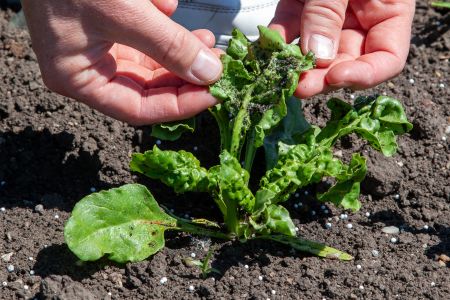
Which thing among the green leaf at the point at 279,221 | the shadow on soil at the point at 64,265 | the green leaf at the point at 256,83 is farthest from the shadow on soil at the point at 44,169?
the green leaf at the point at 279,221

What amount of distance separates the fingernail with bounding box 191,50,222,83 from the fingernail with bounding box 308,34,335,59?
36 centimetres

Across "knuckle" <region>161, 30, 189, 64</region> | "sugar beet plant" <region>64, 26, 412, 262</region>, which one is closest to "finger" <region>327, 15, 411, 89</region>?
"sugar beet plant" <region>64, 26, 412, 262</region>

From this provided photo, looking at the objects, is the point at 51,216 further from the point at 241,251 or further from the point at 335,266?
the point at 335,266

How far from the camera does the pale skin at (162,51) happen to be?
2.70 m

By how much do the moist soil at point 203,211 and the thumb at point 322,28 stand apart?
0.58 m

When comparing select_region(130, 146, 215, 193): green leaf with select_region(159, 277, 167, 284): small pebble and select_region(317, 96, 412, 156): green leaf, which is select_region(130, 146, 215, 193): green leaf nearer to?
select_region(159, 277, 167, 284): small pebble

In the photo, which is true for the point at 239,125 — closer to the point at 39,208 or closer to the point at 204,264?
the point at 204,264

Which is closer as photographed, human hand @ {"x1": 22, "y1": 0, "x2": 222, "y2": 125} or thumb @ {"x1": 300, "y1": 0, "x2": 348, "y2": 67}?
human hand @ {"x1": 22, "y1": 0, "x2": 222, "y2": 125}

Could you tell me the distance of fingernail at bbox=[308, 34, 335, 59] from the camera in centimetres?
295

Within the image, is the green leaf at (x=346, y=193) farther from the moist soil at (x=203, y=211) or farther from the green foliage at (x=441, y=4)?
the green foliage at (x=441, y=4)

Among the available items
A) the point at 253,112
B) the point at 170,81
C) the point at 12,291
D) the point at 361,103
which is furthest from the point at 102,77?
the point at 361,103

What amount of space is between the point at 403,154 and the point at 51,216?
4.86 ft

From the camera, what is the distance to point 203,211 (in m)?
3.22

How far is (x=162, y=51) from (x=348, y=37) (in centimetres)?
88
